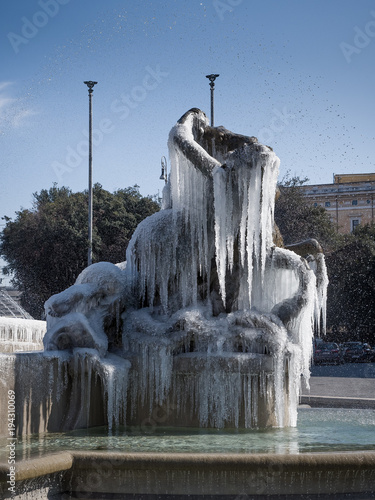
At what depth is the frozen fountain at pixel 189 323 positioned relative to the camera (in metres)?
7.91

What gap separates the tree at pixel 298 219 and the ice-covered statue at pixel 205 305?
87.5ft

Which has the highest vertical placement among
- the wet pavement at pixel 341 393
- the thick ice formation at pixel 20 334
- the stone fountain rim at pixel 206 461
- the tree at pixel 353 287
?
the tree at pixel 353 287

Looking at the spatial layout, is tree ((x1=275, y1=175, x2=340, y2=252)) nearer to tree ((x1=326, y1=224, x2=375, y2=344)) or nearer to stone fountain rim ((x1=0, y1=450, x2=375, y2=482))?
tree ((x1=326, y1=224, x2=375, y2=344))

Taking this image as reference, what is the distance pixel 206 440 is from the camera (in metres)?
7.25

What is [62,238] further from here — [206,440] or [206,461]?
[206,461]

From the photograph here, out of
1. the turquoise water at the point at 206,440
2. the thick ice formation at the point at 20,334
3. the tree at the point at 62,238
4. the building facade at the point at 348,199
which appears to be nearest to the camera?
the turquoise water at the point at 206,440

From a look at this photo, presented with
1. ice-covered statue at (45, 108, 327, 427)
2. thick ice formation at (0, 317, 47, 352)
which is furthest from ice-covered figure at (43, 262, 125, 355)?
thick ice formation at (0, 317, 47, 352)

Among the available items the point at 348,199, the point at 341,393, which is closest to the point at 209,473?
the point at 341,393

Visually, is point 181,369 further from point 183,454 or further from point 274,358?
point 183,454

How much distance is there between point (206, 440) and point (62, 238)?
2811 centimetres

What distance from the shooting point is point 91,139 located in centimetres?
3133

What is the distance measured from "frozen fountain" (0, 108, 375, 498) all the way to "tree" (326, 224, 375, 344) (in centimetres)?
2671

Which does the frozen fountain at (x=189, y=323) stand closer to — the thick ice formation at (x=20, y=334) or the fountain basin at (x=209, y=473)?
the fountain basin at (x=209, y=473)

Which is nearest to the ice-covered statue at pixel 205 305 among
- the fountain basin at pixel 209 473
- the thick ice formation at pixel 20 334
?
the fountain basin at pixel 209 473
